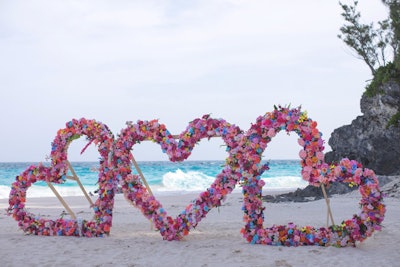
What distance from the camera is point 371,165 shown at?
82.0 ft

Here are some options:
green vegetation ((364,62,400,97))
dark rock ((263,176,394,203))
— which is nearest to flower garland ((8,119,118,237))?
dark rock ((263,176,394,203))

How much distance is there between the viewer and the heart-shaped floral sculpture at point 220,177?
27.1 feet

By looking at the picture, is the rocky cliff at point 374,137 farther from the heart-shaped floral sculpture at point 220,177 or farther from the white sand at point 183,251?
the heart-shaped floral sculpture at point 220,177

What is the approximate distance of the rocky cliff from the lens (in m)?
24.1

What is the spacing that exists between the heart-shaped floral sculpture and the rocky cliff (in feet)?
54.0

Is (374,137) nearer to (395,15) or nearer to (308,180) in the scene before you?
(395,15)

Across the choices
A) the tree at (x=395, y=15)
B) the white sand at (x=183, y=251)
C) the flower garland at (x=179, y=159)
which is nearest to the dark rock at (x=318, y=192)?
Answer: the tree at (x=395, y=15)

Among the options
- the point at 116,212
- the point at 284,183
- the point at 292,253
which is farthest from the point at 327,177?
the point at 284,183

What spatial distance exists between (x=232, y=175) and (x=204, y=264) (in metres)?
1.94

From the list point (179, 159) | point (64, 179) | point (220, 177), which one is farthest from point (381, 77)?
point (64, 179)

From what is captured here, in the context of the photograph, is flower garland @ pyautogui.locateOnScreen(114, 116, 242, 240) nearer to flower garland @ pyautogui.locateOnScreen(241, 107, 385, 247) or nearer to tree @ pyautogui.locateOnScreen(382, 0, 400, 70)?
flower garland @ pyautogui.locateOnScreen(241, 107, 385, 247)

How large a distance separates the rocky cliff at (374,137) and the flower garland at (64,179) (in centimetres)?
1711

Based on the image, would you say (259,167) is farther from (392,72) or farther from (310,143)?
(392,72)

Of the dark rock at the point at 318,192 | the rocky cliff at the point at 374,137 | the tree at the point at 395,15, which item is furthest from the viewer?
the tree at the point at 395,15
